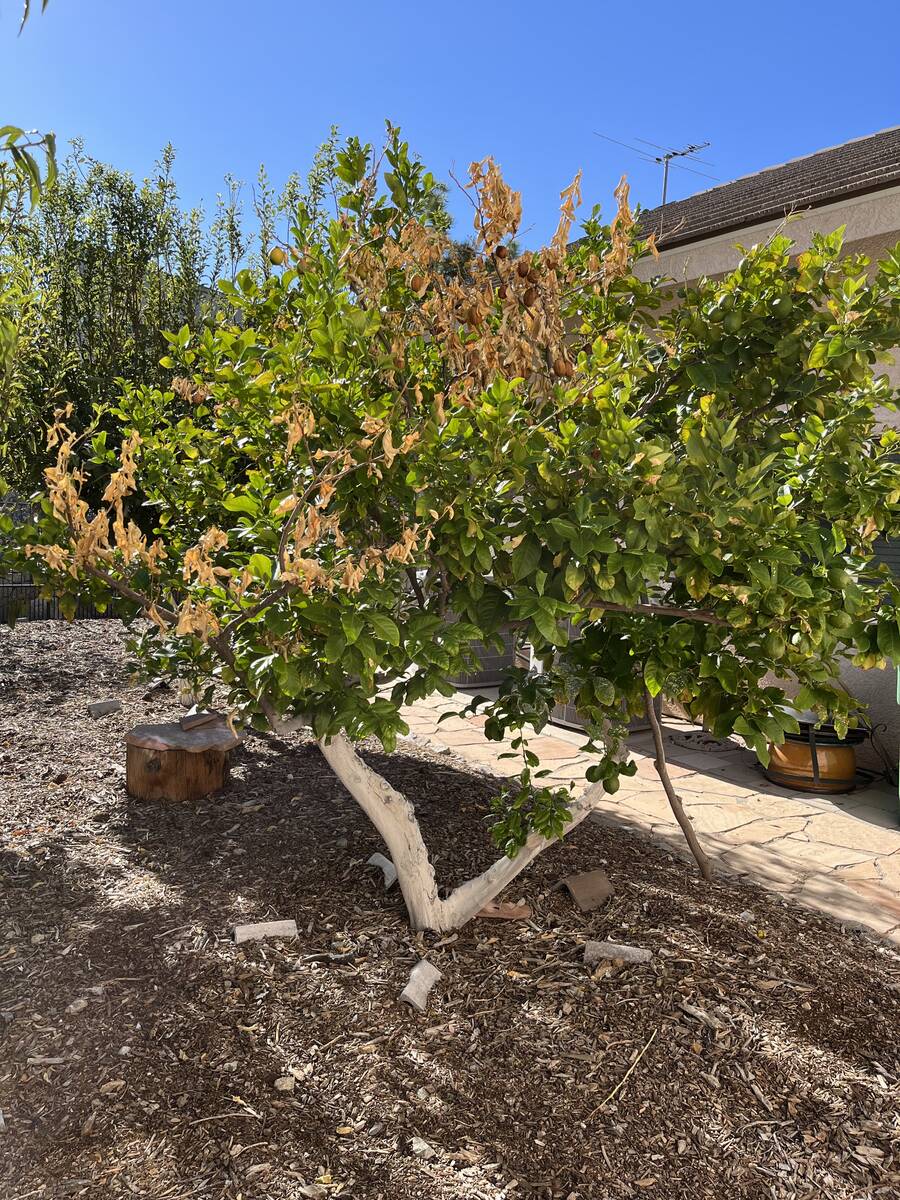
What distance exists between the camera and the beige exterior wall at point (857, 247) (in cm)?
573

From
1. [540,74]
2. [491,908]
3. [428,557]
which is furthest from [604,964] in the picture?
[540,74]

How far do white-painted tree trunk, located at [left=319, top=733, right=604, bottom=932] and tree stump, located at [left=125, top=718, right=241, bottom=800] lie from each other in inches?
70.0

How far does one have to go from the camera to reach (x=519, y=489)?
2.40 meters

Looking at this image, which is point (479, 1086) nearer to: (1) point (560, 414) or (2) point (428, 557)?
(2) point (428, 557)

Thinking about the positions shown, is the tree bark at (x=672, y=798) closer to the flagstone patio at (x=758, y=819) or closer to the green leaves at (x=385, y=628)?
the flagstone patio at (x=758, y=819)

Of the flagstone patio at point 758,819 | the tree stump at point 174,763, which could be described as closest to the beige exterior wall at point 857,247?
the flagstone patio at point 758,819

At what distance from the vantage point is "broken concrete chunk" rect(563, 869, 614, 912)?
366cm

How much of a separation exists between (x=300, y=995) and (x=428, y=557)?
162 cm

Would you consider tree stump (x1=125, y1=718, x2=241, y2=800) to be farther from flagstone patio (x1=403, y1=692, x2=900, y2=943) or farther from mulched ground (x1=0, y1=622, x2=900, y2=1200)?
flagstone patio (x1=403, y1=692, x2=900, y2=943)

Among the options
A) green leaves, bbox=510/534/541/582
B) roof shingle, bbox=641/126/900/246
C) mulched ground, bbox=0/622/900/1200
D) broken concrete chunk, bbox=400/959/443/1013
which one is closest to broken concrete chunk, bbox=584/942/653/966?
mulched ground, bbox=0/622/900/1200

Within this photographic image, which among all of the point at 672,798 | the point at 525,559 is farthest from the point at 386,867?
the point at 525,559

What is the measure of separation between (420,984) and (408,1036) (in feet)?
0.69

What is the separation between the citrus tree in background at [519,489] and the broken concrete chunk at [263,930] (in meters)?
0.62

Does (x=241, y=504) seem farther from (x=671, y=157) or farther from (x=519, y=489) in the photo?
(x=671, y=157)
